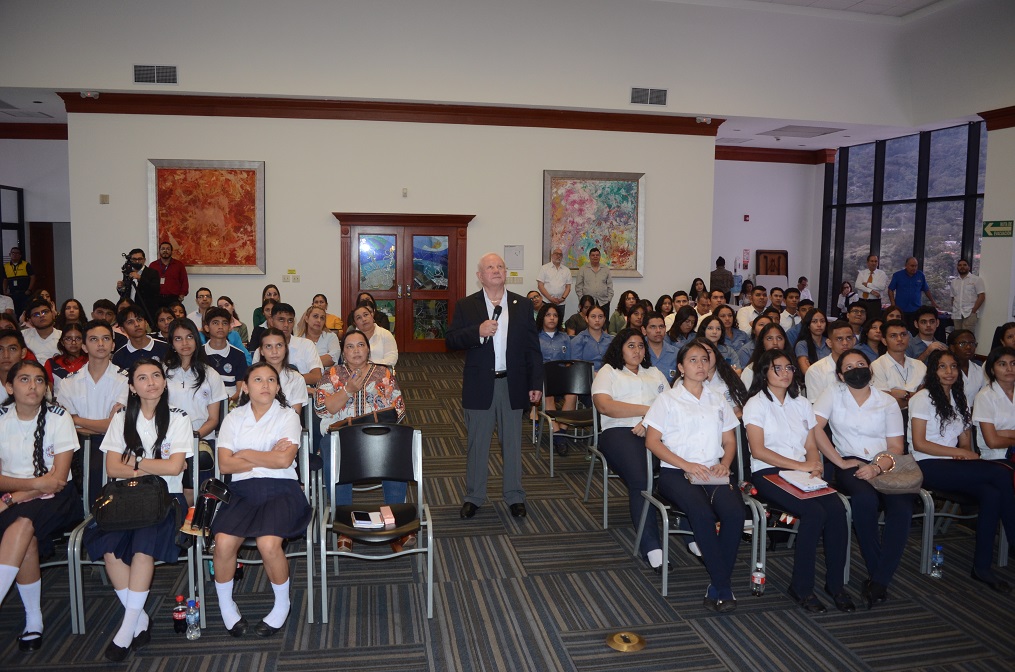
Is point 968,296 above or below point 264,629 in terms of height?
above

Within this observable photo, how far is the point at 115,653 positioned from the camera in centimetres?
335

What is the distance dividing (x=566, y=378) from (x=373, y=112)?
669cm

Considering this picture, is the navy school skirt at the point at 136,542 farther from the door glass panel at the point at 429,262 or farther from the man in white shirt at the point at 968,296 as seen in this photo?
the man in white shirt at the point at 968,296

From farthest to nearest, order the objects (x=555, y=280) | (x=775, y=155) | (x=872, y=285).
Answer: (x=775, y=155) → (x=872, y=285) → (x=555, y=280)

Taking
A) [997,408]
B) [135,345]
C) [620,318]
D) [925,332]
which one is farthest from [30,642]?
[620,318]

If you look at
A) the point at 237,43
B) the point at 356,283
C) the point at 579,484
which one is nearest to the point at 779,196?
the point at 356,283

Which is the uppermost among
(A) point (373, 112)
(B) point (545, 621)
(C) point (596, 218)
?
(A) point (373, 112)

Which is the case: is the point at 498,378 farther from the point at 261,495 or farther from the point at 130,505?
the point at 130,505

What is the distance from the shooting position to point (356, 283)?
38.8 ft

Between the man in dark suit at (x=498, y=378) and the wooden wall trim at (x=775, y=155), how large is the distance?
12.3m

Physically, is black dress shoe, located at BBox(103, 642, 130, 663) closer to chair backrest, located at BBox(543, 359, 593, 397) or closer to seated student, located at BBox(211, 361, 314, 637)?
seated student, located at BBox(211, 361, 314, 637)

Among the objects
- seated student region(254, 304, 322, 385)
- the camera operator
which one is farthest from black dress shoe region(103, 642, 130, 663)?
the camera operator

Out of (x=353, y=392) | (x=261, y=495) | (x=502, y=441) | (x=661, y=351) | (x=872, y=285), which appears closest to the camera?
(x=261, y=495)

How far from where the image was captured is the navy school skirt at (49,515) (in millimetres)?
3605
